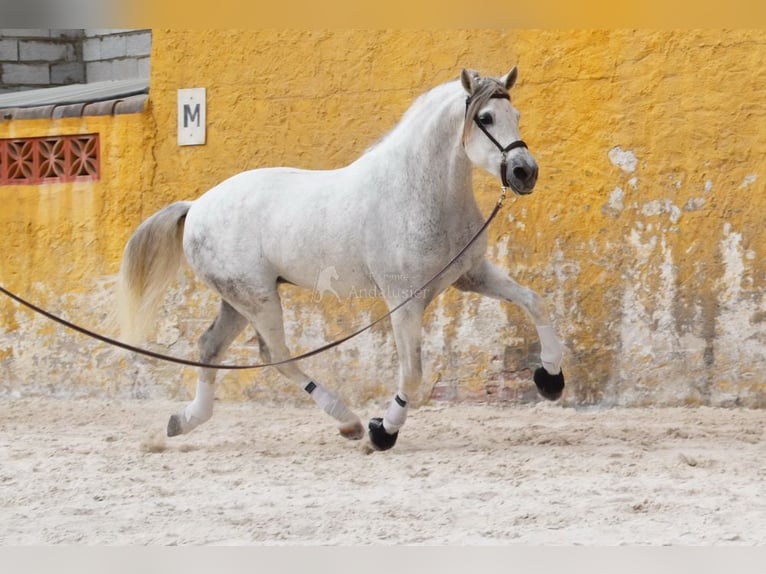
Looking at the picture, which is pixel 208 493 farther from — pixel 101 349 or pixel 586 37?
pixel 586 37

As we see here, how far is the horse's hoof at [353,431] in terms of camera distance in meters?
5.68

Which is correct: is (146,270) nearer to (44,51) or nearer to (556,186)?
(556,186)

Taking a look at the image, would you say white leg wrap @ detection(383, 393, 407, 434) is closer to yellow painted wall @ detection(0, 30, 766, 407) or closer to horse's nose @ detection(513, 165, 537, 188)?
horse's nose @ detection(513, 165, 537, 188)

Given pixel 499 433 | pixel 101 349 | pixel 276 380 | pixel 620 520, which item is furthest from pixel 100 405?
pixel 620 520

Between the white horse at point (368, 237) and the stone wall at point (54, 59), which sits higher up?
the stone wall at point (54, 59)

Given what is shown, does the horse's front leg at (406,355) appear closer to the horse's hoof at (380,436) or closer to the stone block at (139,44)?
the horse's hoof at (380,436)

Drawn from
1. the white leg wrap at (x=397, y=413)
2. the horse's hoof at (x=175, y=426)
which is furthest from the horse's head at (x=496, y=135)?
the horse's hoof at (x=175, y=426)

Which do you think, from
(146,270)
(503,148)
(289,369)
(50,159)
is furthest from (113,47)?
(503,148)

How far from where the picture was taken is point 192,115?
722cm

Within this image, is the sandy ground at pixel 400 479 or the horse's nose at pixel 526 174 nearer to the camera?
the sandy ground at pixel 400 479

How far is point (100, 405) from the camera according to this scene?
7336 mm

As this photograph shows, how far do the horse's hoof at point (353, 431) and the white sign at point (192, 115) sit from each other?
2358mm

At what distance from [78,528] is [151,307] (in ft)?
6.07

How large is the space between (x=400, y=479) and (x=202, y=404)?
1.35m
